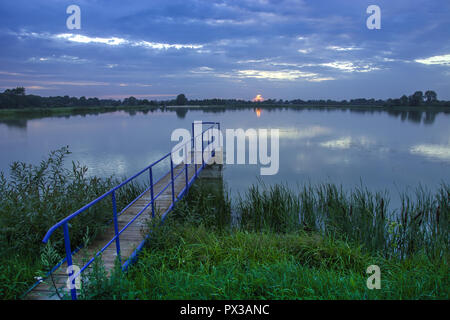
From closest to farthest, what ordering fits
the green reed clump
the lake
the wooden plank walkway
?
the wooden plank walkway
the green reed clump
the lake

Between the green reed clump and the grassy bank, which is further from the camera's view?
the green reed clump

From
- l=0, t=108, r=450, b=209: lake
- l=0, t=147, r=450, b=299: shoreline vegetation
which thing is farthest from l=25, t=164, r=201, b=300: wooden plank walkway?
l=0, t=108, r=450, b=209: lake

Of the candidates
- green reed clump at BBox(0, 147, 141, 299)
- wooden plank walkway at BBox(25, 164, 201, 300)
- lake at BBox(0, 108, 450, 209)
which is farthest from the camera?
lake at BBox(0, 108, 450, 209)

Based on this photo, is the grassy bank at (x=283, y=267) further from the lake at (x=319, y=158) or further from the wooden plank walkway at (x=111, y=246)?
the lake at (x=319, y=158)

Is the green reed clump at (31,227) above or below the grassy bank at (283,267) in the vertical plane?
above

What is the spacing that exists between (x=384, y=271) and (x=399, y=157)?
1492cm

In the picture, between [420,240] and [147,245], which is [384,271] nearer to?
[420,240]

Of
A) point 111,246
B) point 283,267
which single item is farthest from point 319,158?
point 111,246

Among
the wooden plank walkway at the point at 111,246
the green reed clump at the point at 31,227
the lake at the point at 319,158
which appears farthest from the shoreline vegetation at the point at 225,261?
the lake at the point at 319,158

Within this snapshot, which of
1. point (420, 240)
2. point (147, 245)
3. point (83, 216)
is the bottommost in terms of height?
point (420, 240)

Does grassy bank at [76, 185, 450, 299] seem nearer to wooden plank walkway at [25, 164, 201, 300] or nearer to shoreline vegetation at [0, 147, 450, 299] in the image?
shoreline vegetation at [0, 147, 450, 299]
